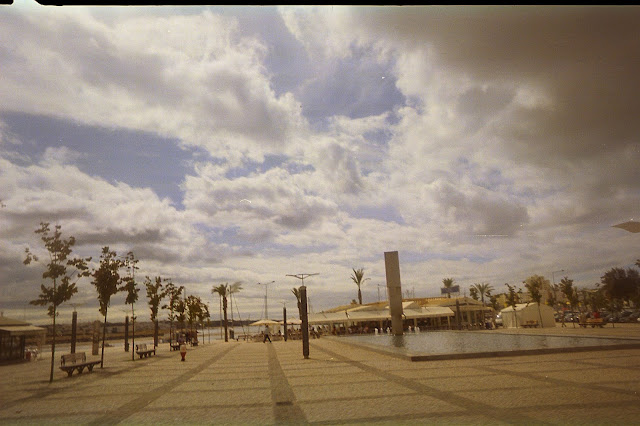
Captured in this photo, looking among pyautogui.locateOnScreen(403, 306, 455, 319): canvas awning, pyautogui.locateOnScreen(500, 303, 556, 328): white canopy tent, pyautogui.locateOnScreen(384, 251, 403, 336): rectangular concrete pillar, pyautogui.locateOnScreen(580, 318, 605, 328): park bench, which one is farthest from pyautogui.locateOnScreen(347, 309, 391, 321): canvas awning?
pyautogui.locateOnScreen(580, 318, 605, 328): park bench

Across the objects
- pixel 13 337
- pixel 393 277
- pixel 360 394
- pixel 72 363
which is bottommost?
pixel 360 394

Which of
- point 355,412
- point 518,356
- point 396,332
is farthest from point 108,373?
point 396,332

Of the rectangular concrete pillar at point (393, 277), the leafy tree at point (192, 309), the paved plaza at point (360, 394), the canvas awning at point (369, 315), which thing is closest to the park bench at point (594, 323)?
the rectangular concrete pillar at point (393, 277)

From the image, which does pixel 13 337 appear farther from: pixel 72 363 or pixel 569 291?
pixel 569 291

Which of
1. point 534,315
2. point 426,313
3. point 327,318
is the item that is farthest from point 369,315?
point 534,315

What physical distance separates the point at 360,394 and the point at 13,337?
74.1 feet

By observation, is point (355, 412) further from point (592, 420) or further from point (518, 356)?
point (518, 356)

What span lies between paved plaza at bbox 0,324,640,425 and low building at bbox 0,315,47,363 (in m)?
8.81

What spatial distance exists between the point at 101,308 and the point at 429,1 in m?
21.5

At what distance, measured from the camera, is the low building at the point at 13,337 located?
23234mm

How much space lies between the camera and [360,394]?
1023cm

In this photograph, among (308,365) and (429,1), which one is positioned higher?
(429,1)

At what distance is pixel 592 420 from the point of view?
7.11 metres

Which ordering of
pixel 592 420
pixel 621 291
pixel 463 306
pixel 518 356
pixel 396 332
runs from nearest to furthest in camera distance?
pixel 592 420 → pixel 518 356 → pixel 396 332 → pixel 621 291 → pixel 463 306
